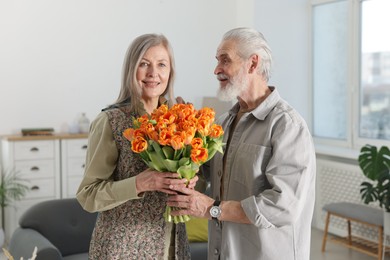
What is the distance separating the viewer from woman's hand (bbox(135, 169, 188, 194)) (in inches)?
73.9

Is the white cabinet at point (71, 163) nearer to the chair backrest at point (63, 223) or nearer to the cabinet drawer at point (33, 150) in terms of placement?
the cabinet drawer at point (33, 150)

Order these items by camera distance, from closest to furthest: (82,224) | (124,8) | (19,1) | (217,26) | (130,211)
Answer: (130,211) → (82,224) → (19,1) → (124,8) → (217,26)

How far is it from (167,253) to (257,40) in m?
0.93

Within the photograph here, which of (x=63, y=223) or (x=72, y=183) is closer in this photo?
(x=63, y=223)

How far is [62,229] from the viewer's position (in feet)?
12.8

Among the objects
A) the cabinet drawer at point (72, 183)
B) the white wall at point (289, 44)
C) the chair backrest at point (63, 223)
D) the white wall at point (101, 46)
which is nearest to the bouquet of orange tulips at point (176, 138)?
the chair backrest at point (63, 223)

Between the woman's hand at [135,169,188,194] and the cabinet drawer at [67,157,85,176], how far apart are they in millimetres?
4096

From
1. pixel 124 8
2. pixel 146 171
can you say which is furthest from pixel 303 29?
pixel 146 171

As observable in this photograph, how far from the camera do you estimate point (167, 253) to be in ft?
6.98

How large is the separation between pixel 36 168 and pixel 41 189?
0.24m

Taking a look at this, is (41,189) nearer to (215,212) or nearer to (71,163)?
(71,163)

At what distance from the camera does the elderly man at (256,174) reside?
6.40 ft

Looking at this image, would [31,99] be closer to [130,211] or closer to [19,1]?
[19,1]

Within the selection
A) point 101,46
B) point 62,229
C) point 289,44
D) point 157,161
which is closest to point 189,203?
point 157,161
